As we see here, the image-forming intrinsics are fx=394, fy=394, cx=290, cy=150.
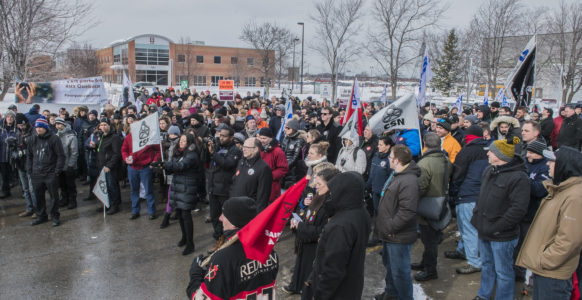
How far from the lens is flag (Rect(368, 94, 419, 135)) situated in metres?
5.95

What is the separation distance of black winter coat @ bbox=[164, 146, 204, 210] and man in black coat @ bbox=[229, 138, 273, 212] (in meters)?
0.87

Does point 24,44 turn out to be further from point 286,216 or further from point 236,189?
point 286,216

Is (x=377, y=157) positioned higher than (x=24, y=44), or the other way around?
(x=24, y=44)

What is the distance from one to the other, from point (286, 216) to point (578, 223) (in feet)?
7.99

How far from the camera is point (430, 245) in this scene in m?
5.11

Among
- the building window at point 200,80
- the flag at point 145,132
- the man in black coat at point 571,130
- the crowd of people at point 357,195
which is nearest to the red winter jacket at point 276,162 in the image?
the crowd of people at point 357,195

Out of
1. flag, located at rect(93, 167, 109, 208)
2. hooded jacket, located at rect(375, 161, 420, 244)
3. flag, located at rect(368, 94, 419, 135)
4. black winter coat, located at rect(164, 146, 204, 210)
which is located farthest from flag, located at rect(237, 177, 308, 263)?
flag, located at rect(93, 167, 109, 208)

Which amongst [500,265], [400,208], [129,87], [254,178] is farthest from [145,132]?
[129,87]

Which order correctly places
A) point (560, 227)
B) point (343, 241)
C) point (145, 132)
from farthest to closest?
point (145, 132)
point (560, 227)
point (343, 241)

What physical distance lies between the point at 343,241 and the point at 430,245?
2.55 m

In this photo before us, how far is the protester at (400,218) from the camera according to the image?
4.10m

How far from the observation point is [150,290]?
4980 mm

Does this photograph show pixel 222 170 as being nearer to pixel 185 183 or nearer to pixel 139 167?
pixel 185 183

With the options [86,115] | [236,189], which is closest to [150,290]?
[236,189]
